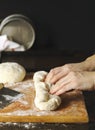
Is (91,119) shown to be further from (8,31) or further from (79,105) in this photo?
(8,31)

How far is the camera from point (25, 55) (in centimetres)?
188

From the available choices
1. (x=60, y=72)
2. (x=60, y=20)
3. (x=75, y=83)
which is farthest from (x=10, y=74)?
(x=60, y=20)

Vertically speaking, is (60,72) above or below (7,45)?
below

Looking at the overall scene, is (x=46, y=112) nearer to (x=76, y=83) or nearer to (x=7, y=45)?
(x=76, y=83)

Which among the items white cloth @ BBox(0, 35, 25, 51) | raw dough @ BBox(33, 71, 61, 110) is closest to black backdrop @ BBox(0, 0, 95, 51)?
white cloth @ BBox(0, 35, 25, 51)

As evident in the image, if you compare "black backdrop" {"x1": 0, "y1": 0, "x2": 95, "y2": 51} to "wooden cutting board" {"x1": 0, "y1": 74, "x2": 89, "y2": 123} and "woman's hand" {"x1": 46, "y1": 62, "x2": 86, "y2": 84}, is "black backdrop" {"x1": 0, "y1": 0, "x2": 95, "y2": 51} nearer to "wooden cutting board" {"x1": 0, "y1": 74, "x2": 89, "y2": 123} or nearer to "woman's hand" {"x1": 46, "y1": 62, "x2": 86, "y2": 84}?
"woman's hand" {"x1": 46, "y1": 62, "x2": 86, "y2": 84}

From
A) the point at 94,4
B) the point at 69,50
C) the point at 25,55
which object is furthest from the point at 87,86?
the point at 94,4

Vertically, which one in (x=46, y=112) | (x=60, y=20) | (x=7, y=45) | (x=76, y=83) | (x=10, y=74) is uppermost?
(x=60, y=20)

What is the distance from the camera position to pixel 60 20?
2.13 m

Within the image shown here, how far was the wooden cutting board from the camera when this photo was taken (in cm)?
105

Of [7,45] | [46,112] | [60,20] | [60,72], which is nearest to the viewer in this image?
[46,112]

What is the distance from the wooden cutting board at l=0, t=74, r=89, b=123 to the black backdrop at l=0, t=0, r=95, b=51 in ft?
3.20

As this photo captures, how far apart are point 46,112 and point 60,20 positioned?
1179 millimetres

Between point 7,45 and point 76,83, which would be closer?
point 76,83
